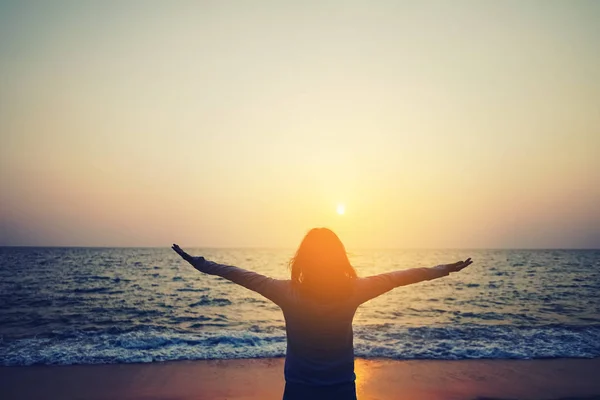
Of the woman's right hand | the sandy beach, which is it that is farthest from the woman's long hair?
the sandy beach

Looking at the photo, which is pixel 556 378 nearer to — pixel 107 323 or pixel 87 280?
pixel 107 323

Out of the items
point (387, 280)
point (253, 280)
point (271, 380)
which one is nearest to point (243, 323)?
point (271, 380)

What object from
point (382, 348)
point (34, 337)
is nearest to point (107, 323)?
point (34, 337)

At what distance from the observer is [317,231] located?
2570 mm

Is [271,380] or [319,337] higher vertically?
[319,337]

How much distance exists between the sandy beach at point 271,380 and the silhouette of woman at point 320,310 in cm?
678

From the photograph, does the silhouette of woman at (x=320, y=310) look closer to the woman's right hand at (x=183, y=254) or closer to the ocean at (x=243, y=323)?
the woman's right hand at (x=183, y=254)

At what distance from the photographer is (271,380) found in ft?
31.1

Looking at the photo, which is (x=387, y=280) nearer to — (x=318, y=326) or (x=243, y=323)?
(x=318, y=326)

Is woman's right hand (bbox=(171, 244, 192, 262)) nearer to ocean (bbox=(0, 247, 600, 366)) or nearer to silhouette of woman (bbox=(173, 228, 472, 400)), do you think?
silhouette of woman (bbox=(173, 228, 472, 400))

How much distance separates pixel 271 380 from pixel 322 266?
26.7 feet

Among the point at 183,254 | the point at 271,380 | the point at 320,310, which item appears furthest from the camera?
the point at 271,380

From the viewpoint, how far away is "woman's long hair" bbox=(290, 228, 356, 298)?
230cm

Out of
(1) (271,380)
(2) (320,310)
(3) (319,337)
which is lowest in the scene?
(1) (271,380)
